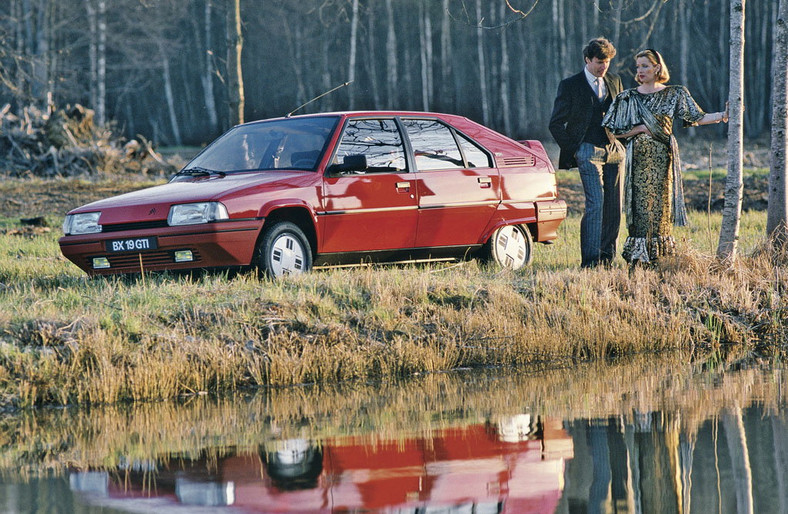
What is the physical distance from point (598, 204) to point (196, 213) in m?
3.81

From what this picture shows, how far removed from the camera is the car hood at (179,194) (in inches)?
393

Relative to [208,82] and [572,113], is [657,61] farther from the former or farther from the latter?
[208,82]

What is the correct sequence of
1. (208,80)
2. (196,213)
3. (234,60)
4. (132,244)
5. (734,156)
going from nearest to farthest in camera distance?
1. (196,213)
2. (132,244)
3. (734,156)
4. (234,60)
5. (208,80)

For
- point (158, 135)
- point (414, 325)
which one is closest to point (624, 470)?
point (414, 325)

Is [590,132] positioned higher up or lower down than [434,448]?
higher up

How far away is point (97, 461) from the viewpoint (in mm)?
6457

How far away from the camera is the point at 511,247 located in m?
12.0

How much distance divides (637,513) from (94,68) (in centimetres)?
4345

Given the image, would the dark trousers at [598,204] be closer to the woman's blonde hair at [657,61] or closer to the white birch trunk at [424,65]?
the woman's blonde hair at [657,61]

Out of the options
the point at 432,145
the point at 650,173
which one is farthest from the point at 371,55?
the point at 650,173

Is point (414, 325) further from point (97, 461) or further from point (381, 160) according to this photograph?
point (97, 461)

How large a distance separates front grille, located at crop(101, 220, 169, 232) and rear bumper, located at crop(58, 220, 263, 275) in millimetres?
49

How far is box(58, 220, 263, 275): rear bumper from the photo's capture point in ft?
32.4

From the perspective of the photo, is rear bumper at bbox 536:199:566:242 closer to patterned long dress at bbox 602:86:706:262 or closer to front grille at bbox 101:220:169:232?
patterned long dress at bbox 602:86:706:262
